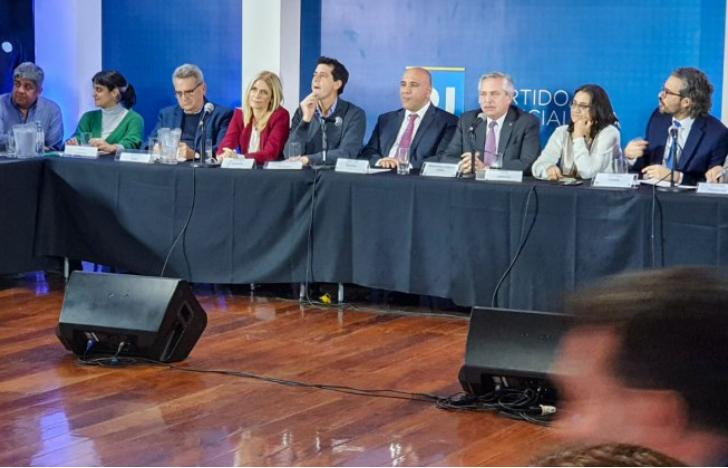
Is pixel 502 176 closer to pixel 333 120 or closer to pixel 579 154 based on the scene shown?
pixel 579 154

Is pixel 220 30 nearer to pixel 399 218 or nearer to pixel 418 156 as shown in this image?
pixel 418 156

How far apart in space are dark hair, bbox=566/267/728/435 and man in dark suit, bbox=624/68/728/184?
4752 mm

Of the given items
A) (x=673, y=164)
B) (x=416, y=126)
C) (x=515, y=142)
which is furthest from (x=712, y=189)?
(x=416, y=126)

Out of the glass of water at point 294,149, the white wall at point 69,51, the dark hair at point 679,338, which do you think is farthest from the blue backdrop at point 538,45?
the dark hair at point 679,338

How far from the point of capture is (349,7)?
834 centimetres

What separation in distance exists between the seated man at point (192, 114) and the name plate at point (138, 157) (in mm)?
421

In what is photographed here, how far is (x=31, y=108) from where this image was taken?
7.64 metres

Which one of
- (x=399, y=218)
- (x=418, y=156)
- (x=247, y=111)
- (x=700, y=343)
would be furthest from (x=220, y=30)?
(x=700, y=343)

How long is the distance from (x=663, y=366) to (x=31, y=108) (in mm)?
6990

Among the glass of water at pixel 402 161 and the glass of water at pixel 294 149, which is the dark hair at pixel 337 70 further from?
the glass of water at pixel 402 161

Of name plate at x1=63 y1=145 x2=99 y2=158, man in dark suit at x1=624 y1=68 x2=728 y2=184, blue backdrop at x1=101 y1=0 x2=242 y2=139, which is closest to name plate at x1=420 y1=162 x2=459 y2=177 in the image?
man in dark suit at x1=624 y1=68 x2=728 y2=184

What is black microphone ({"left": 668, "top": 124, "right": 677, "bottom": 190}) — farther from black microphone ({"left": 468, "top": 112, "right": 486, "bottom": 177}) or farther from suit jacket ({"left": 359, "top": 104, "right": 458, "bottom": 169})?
suit jacket ({"left": 359, "top": 104, "right": 458, "bottom": 169})

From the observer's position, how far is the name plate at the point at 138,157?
6617 mm

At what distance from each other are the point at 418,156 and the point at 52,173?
192cm
